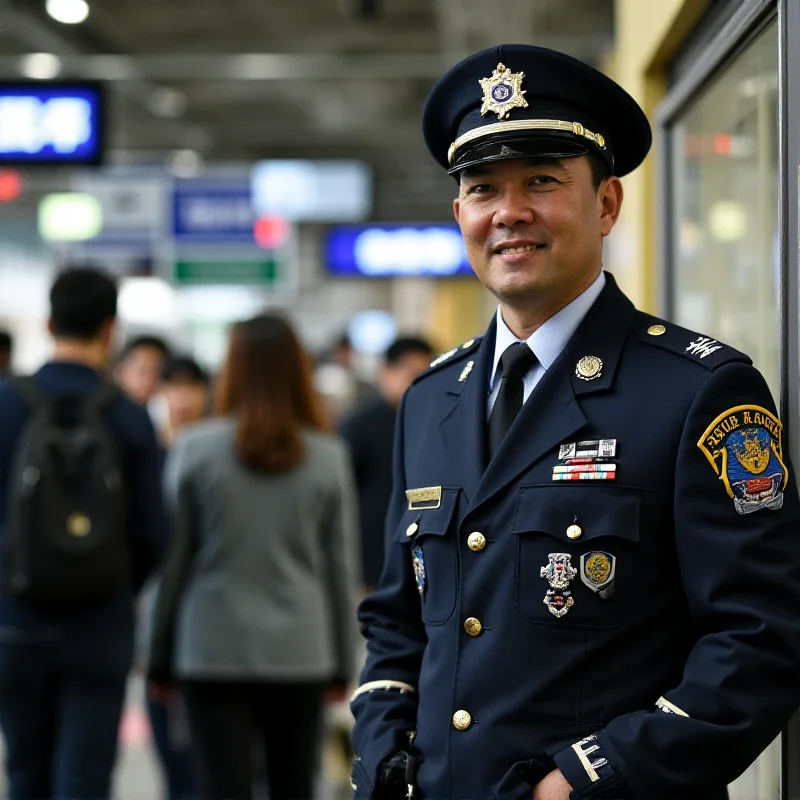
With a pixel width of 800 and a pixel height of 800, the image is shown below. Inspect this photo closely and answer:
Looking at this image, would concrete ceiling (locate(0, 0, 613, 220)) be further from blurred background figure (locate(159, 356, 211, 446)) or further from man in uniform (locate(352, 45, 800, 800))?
man in uniform (locate(352, 45, 800, 800))

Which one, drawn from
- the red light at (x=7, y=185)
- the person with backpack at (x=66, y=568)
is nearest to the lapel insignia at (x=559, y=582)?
the person with backpack at (x=66, y=568)

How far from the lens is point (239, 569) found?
3.51m

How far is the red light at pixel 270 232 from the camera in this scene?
390 inches

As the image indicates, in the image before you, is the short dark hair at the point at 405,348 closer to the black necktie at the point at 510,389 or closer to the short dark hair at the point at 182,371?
the short dark hair at the point at 182,371

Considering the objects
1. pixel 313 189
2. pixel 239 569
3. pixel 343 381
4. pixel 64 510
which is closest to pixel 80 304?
pixel 64 510

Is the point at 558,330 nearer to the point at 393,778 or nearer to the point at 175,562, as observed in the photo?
the point at 393,778

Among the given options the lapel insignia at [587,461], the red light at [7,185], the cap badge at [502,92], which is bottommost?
the lapel insignia at [587,461]

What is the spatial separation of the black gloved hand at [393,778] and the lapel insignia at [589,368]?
0.63 metres

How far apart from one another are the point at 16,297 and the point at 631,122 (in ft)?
67.8

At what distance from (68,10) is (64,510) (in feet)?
22.4

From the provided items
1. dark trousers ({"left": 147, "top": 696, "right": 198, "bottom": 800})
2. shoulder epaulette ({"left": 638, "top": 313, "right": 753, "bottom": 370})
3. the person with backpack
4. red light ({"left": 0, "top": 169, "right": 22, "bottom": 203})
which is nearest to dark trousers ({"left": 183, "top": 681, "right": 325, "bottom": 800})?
the person with backpack

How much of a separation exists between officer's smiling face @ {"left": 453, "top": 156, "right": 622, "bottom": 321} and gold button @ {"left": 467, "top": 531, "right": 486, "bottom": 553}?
0.35 meters

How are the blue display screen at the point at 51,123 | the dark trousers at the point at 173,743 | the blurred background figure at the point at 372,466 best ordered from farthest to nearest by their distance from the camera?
the blue display screen at the point at 51,123, the blurred background figure at the point at 372,466, the dark trousers at the point at 173,743

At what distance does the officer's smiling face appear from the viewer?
1.77 metres
